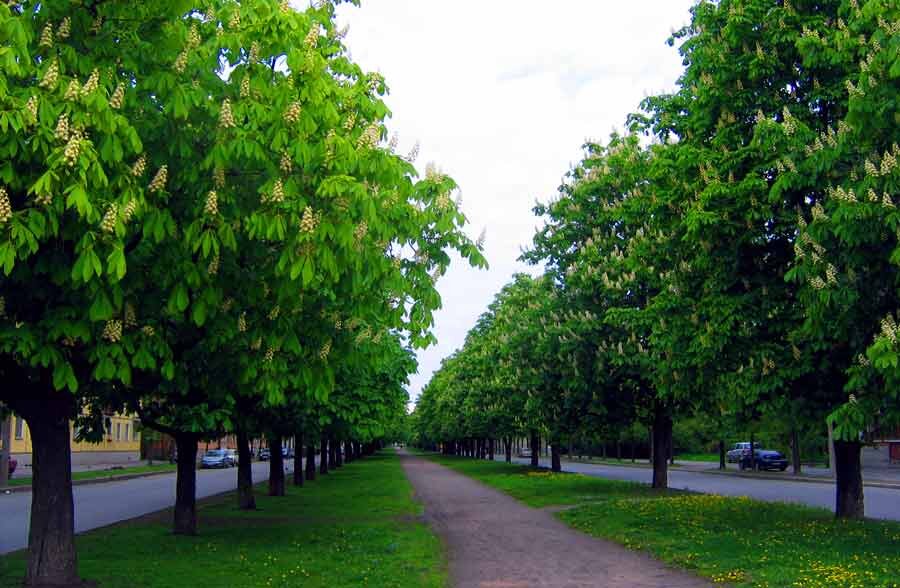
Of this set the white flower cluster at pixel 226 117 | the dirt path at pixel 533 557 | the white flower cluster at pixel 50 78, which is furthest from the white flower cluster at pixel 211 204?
the dirt path at pixel 533 557

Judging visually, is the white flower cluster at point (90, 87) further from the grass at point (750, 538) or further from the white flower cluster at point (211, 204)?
the grass at point (750, 538)

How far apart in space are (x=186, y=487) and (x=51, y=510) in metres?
7.10

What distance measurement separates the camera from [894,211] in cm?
1048

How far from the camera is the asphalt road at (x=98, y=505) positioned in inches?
786

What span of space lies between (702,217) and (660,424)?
1549 centimetres

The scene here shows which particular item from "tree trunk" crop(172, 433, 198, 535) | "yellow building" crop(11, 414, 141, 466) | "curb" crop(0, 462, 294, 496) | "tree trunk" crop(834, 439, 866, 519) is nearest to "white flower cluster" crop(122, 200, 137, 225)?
"tree trunk" crop(172, 433, 198, 535)

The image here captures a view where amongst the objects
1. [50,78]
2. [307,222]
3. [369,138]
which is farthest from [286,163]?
[50,78]

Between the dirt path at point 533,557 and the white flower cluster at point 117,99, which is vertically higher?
the white flower cluster at point 117,99

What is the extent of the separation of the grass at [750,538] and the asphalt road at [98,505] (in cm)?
1125

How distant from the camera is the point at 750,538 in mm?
15109

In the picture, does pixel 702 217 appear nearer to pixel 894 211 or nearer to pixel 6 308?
pixel 894 211

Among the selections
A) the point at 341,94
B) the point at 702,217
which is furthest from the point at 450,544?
the point at 341,94

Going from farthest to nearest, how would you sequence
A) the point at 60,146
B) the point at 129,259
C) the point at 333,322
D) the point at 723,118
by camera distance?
the point at 723,118 < the point at 333,322 < the point at 129,259 < the point at 60,146

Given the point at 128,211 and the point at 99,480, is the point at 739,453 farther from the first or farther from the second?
the point at 128,211
